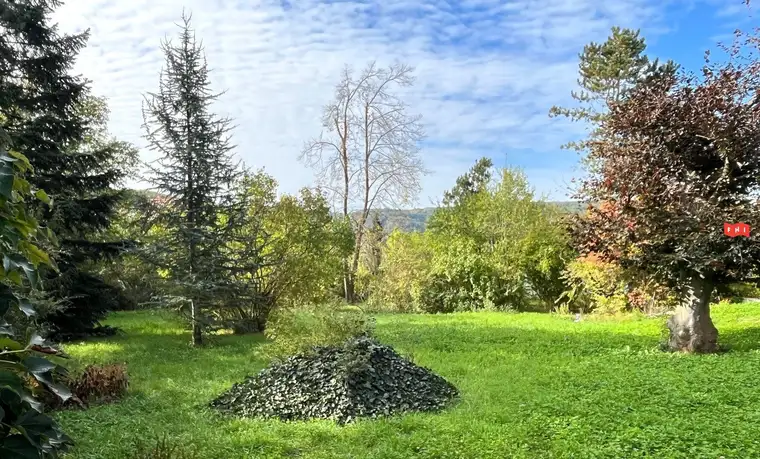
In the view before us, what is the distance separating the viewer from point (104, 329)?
39.1ft

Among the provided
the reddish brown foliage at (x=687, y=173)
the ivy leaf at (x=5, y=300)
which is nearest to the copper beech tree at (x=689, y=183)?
the reddish brown foliage at (x=687, y=173)

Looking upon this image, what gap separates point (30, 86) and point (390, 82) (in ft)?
43.2

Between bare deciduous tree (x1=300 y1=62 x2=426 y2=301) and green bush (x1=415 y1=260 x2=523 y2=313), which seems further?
bare deciduous tree (x1=300 y1=62 x2=426 y2=301)

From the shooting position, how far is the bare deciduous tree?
21047mm

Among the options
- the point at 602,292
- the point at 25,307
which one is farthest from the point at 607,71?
the point at 25,307

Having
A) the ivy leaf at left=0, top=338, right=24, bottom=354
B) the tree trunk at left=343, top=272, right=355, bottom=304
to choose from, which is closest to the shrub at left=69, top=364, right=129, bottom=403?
the ivy leaf at left=0, top=338, right=24, bottom=354

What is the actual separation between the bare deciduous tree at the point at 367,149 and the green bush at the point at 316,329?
13.7 m

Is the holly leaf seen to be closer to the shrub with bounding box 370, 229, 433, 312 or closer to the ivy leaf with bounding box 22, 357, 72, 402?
the ivy leaf with bounding box 22, 357, 72, 402

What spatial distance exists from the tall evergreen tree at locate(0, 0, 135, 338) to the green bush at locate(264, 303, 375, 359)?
564 centimetres

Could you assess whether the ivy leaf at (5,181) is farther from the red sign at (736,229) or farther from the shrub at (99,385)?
the red sign at (736,229)

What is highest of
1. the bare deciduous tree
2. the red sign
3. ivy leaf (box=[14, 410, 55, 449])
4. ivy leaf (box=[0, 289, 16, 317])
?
the bare deciduous tree

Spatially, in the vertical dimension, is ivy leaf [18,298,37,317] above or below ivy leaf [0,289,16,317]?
below

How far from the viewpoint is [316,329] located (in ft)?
21.8

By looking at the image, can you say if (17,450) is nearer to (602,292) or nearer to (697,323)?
(697,323)
